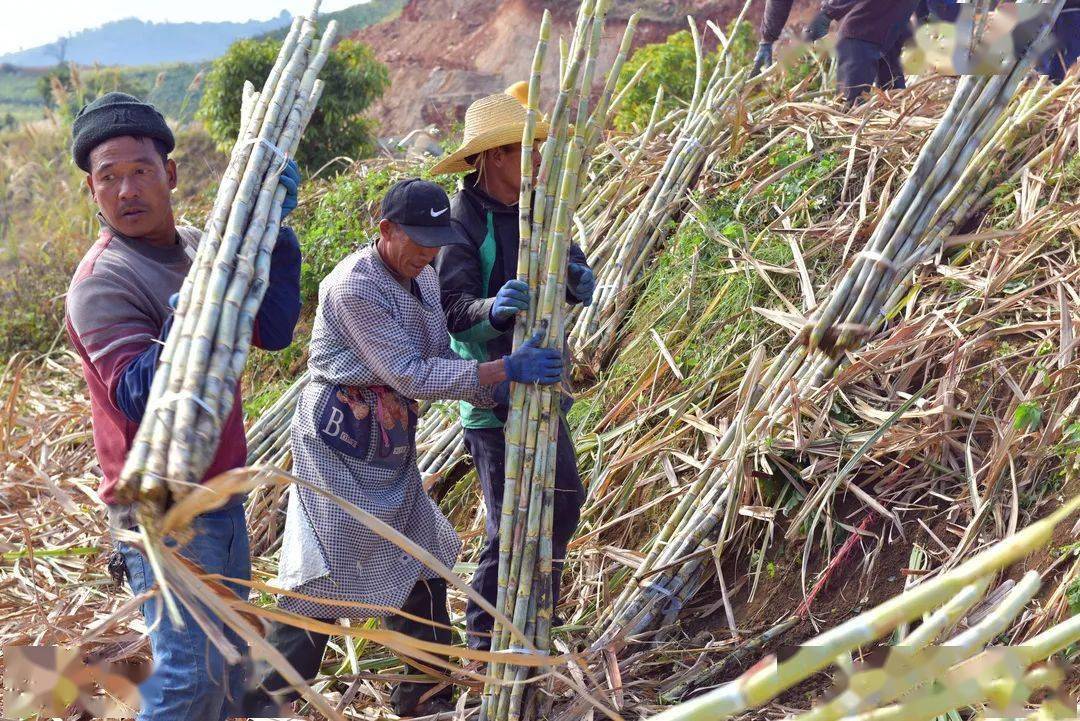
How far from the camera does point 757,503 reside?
3016 mm

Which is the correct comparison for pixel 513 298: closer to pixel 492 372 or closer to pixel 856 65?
pixel 492 372

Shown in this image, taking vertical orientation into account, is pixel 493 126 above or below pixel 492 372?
above

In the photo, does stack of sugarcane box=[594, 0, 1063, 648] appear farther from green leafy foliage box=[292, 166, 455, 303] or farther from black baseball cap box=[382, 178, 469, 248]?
green leafy foliage box=[292, 166, 455, 303]

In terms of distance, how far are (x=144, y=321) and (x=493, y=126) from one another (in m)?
1.03

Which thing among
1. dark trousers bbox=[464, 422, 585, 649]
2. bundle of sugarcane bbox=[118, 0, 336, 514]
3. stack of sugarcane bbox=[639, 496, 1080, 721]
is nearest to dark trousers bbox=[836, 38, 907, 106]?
dark trousers bbox=[464, 422, 585, 649]

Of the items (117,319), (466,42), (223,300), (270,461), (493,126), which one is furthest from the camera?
(466,42)

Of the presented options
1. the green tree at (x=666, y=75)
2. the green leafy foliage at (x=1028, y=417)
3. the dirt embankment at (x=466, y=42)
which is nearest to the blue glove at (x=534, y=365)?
the green leafy foliage at (x=1028, y=417)

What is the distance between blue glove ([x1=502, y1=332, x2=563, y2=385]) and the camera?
2.25 metres

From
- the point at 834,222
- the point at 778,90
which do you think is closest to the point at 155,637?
the point at 834,222

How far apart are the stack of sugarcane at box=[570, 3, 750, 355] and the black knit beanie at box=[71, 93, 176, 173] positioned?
2.12m

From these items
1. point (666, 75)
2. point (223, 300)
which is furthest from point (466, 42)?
point (223, 300)

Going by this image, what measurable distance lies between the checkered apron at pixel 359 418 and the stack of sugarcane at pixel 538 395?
185mm

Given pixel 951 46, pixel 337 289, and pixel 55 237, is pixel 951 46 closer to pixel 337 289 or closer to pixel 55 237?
pixel 337 289

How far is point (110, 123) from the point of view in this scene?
2.05 meters
